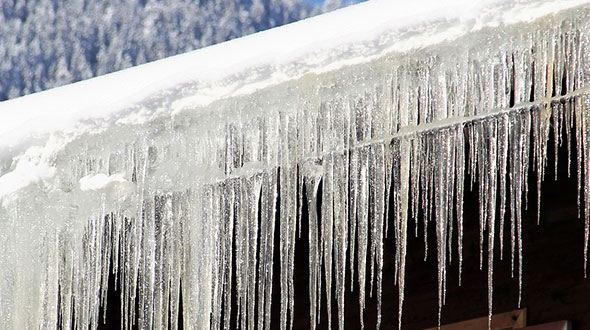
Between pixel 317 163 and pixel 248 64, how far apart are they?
0.33 m

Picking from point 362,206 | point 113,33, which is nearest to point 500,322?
point 362,206

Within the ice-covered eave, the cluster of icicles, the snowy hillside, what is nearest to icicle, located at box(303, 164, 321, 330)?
the cluster of icicles

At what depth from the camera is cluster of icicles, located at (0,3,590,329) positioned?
1918 millimetres

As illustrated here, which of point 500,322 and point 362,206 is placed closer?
point 362,206

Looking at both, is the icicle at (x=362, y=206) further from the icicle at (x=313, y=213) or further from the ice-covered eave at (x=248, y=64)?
the ice-covered eave at (x=248, y=64)

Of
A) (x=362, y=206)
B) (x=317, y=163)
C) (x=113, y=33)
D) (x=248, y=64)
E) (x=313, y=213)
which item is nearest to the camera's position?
(x=248, y=64)

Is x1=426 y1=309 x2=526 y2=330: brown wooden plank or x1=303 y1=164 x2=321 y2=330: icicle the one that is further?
x1=426 y1=309 x2=526 y2=330: brown wooden plank

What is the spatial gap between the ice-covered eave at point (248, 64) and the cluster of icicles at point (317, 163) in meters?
0.03

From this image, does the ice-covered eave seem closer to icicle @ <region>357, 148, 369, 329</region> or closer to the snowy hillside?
icicle @ <region>357, 148, 369, 329</region>

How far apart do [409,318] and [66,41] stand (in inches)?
284

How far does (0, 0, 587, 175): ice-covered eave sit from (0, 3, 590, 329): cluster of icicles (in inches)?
1.2

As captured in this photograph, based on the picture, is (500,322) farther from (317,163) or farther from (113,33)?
(113,33)

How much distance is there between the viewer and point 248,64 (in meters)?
2.03

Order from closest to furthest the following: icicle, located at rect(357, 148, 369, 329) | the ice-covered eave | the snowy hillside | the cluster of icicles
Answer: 1. the ice-covered eave
2. the cluster of icicles
3. icicle, located at rect(357, 148, 369, 329)
4. the snowy hillside
